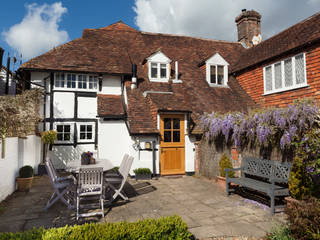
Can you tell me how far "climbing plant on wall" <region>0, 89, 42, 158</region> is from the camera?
21.3 ft

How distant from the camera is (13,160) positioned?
23.1 feet

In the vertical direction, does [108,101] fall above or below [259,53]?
below

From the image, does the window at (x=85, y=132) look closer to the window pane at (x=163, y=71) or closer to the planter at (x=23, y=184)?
the planter at (x=23, y=184)

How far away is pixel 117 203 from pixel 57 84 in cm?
750

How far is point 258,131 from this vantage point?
6.62 metres

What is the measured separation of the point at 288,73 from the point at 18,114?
11.5 meters

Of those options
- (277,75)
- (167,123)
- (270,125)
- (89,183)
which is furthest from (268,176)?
(277,75)

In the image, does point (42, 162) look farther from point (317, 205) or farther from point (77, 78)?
point (317, 205)

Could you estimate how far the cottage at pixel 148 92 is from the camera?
9875mm

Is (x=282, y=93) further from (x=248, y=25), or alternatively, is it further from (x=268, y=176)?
(x=248, y=25)

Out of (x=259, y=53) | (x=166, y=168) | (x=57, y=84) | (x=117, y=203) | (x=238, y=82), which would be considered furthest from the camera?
(x=238, y=82)

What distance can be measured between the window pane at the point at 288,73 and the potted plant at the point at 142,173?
25.1 feet

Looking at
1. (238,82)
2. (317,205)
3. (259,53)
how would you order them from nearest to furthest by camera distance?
(317,205) < (259,53) < (238,82)

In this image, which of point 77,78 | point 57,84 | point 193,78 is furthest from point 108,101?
point 193,78
